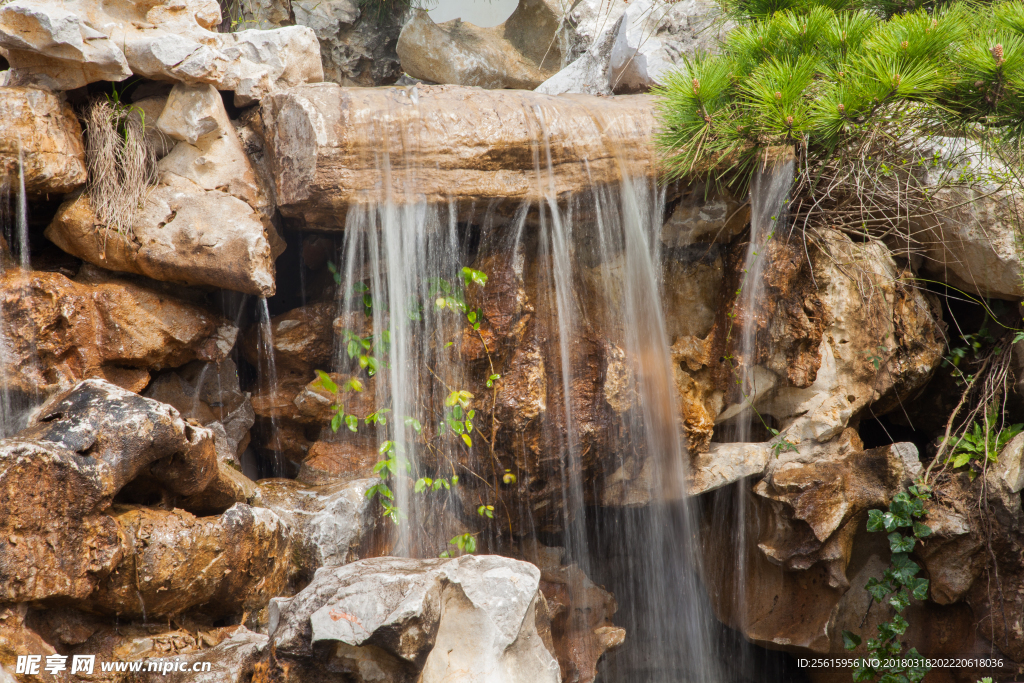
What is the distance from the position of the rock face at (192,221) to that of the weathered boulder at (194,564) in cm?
122

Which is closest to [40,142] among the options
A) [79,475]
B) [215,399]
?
[215,399]

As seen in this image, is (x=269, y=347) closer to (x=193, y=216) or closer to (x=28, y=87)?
(x=193, y=216)

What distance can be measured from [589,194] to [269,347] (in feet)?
7.24

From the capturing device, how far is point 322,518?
3586 mm

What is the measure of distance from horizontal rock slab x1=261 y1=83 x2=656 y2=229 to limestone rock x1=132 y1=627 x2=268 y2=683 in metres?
2.12

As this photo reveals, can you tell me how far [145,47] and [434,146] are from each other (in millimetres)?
1572

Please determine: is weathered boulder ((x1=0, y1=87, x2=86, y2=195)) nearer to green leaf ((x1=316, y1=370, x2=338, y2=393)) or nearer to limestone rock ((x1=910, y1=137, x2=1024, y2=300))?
green leaf ((x1=316, y1=370, x2=338, y2=393))

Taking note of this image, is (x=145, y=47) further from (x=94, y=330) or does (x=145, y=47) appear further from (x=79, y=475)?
(x=79, y=475)

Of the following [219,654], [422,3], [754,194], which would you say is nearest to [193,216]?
[219,654]

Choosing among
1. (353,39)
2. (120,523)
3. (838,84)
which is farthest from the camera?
(353,39)

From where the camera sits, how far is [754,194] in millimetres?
4078

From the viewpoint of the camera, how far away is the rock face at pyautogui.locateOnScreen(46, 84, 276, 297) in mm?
3486

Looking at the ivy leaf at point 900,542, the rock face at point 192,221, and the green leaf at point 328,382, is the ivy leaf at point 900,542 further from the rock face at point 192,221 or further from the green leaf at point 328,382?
the rock face at point 192,221

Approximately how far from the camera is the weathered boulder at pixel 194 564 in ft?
9.40
